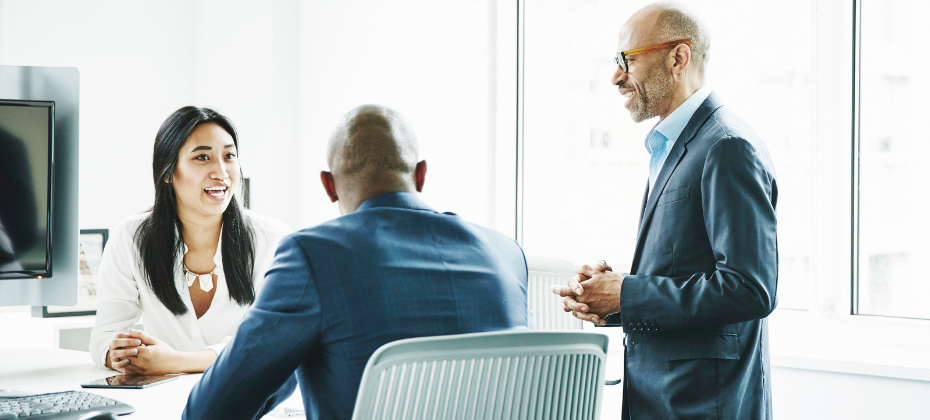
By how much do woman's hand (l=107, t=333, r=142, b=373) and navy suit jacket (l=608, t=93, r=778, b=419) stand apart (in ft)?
3.88

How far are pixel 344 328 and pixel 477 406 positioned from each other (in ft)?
0.80

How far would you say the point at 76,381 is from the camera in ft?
5.72

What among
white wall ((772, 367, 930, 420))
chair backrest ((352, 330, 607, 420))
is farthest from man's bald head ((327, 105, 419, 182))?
white wall ((772, 367, 930, 420))

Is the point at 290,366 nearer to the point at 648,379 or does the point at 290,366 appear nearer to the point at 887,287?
the point at 648,379

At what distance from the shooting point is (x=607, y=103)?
326 centimetres

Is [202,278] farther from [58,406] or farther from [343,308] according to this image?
[343,308]

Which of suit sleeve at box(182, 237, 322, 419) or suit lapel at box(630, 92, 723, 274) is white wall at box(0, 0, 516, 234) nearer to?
suit lapel at box(630, 92, 723, 274)

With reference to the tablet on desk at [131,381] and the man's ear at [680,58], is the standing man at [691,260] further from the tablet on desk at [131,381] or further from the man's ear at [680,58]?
the tablet on desk at [131,381]

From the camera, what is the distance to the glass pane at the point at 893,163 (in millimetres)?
2502

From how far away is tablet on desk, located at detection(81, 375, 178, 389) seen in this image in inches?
64.7

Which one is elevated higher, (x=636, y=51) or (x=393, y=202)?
(x=636, y=51)

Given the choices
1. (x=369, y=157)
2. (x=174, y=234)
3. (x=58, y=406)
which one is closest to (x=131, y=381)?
(x=58, y=406)

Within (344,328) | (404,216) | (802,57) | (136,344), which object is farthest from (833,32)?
(136,344)

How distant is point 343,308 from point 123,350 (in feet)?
3.15
